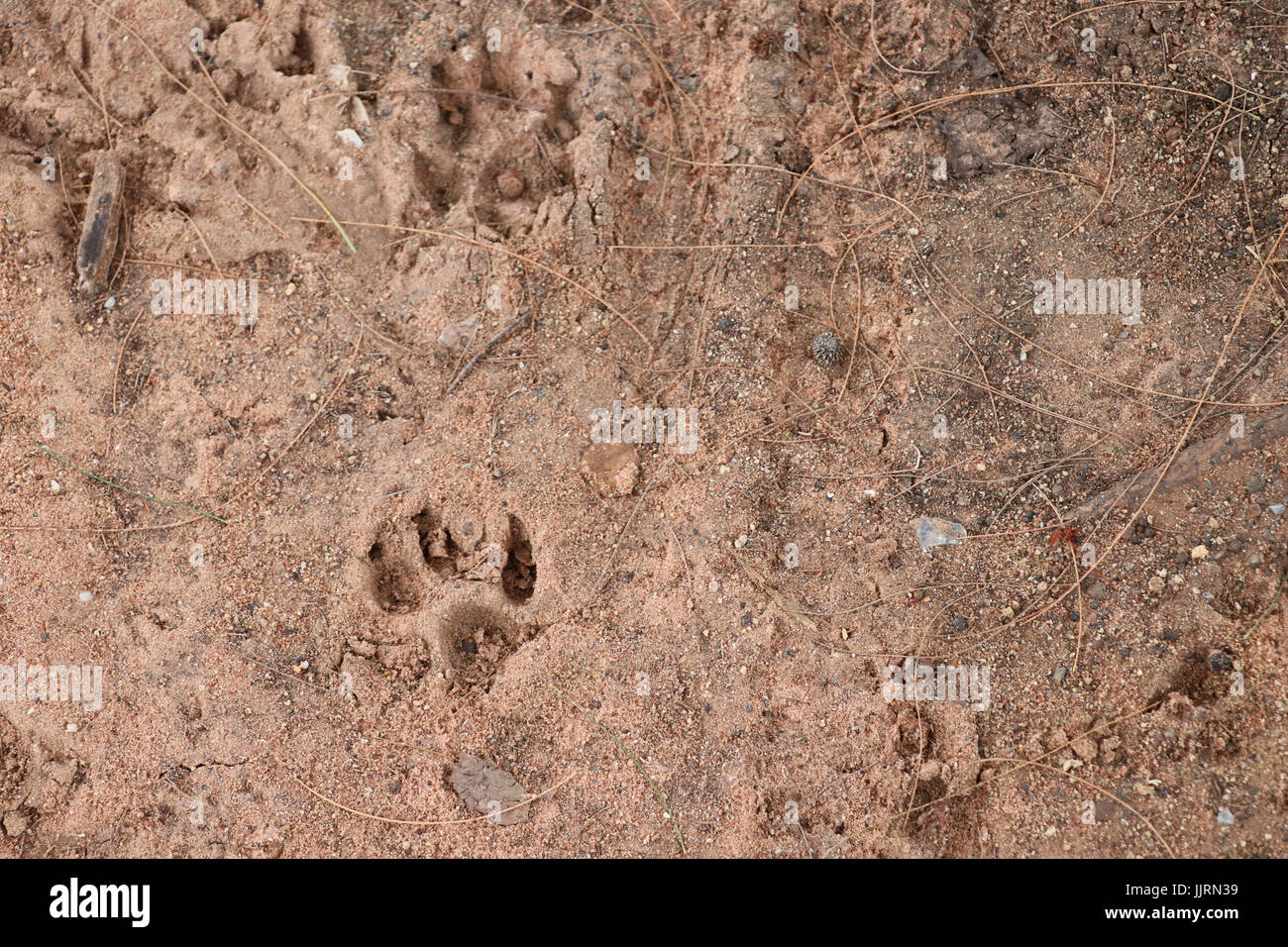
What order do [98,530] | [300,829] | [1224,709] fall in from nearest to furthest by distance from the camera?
[1224,709], [300,829], [98,530]

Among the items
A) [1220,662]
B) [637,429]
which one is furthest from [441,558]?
[1220,662]

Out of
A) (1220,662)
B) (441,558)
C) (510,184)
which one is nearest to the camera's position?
(1220,662)

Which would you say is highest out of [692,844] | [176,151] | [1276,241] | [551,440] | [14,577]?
[176,151]

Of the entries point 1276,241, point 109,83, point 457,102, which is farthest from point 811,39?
point 109,83

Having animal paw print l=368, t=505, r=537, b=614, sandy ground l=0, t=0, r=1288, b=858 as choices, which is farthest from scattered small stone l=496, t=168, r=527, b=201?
animal paw print l=368, t=505, r=537, b=614

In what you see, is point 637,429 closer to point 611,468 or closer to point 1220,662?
point 611,468

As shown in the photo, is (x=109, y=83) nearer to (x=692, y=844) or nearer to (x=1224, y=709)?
(x=692, y=844)

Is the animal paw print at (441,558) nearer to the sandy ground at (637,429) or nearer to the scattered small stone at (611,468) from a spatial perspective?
the sandy ground at (637,429)
